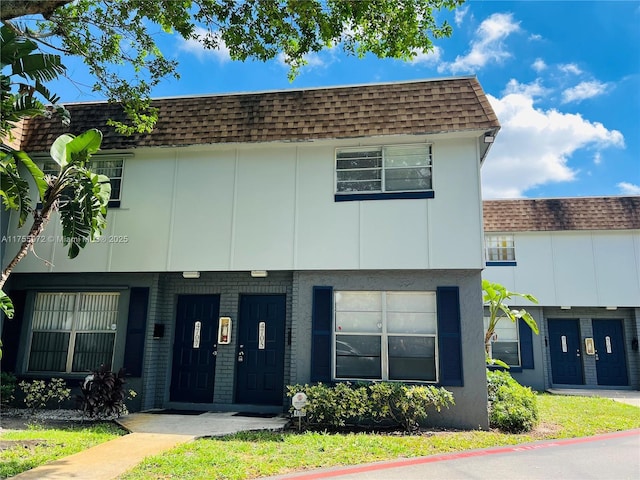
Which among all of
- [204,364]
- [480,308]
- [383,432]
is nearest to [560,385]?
[480,308]

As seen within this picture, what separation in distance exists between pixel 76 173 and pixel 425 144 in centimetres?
680

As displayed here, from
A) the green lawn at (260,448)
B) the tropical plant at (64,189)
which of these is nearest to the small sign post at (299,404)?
the green lawn at (260,448)

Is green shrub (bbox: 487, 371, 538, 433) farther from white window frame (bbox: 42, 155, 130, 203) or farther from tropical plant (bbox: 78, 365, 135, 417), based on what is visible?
white window frame (bbox: 42, 155, 130, 203)

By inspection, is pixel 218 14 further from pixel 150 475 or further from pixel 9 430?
pixel 9 430

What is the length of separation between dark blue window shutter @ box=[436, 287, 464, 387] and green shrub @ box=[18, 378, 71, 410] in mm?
7773

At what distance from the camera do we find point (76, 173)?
873 cm

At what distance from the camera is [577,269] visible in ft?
57.1

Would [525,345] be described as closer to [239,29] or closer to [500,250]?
[500,250]

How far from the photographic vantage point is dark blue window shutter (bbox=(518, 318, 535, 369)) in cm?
1708

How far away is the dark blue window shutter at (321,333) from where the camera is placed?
30.8 ft

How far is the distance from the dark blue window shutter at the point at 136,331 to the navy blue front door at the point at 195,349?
→ 78 centimetres

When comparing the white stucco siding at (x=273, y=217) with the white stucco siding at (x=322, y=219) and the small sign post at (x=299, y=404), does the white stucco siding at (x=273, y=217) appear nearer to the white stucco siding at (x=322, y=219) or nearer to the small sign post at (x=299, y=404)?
the white stucco siding at (x=322, y=219)

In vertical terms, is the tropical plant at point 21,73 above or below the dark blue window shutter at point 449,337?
above

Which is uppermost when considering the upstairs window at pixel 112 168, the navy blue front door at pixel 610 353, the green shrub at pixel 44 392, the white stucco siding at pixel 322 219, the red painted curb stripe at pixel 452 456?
the upstairs window at pixel 112 168
